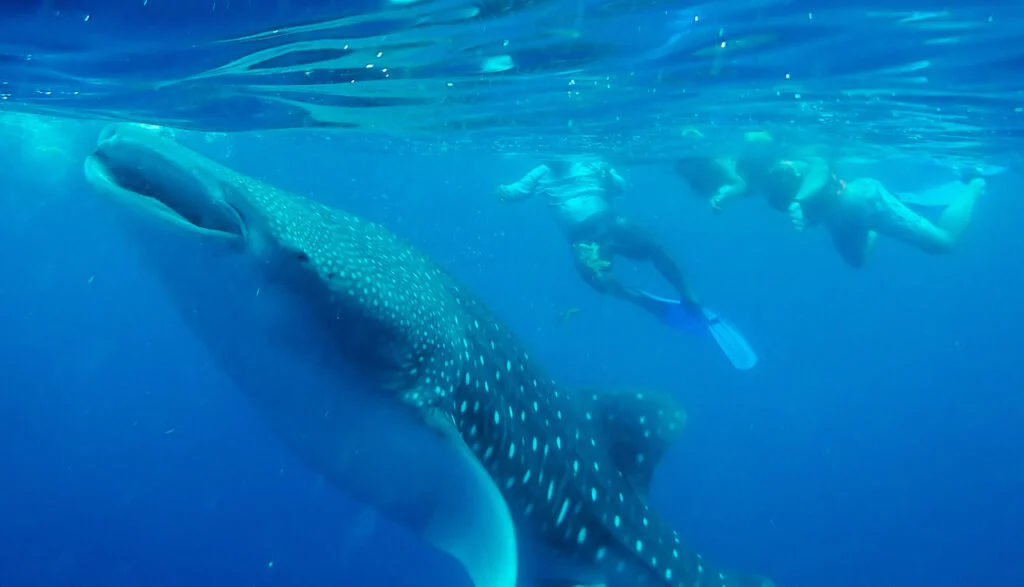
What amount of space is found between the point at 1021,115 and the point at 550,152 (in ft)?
42.3

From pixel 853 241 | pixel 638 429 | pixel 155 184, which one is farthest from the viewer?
pixel 853 241

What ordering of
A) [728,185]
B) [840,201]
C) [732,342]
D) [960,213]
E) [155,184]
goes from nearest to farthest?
1. [155,184]
2. [732,342]
3. [840,201]
4. [728,185]
5. [960,213]

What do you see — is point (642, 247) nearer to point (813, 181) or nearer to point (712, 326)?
point (712, 326)

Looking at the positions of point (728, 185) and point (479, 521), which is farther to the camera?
point (728, 185)

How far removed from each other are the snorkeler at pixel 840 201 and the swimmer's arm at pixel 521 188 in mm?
3322

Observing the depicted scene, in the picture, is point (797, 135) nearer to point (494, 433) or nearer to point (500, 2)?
point (500, 2)

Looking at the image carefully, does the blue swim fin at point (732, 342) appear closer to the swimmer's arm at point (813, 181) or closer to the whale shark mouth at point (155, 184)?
the swimmer's arm at point (813, 181)

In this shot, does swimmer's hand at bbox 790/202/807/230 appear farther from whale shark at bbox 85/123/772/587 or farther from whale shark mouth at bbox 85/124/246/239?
whale shark mouth at bbox 85/124/246/239

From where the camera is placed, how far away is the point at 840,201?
14875 millimetres

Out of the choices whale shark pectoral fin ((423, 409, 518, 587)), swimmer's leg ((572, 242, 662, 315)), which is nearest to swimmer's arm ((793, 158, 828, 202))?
swimmer's leg ((572, 242, 662, 315))

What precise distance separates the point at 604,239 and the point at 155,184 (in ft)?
42.3

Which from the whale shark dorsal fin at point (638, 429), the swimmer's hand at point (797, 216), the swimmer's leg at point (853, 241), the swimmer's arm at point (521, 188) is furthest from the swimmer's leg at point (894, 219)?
the whale shark dorsal fin at point (638, 429)

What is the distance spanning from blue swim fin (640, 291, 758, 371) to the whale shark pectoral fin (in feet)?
31.9

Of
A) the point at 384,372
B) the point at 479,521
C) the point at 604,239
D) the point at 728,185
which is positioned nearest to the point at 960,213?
the point at 728,185
